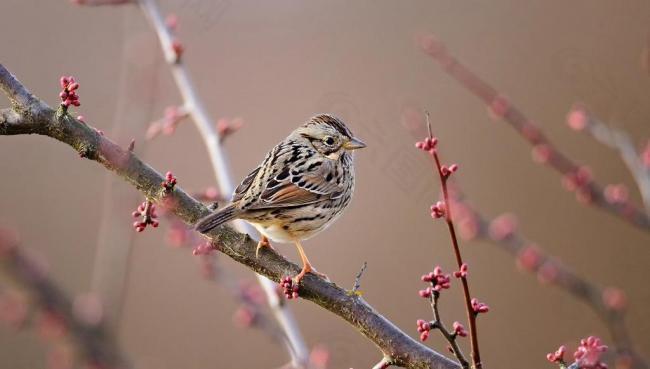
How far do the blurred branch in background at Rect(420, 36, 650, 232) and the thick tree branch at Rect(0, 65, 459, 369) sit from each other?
1.03 m

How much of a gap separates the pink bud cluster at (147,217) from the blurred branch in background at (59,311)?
329mm

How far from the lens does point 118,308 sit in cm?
230

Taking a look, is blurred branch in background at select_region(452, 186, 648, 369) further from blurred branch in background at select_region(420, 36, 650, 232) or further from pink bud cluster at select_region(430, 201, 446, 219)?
pink bud cluster at select_region(430, 201, 446, 219)

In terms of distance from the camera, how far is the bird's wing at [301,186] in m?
3.22

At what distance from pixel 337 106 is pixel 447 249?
63.0 inches

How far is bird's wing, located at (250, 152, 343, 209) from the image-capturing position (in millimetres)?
3225

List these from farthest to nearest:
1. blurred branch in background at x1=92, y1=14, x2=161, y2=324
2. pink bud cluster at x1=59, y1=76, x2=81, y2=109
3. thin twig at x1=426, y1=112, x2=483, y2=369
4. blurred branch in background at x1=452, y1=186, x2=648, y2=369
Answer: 1. blurred branch in background at x1=452, y1=186, x2=648, y2=369
2. pink bud cluster at x1=59, y1=76, x2=81, y2=109
3. blurred branch in background at x1=92, y1=14, x2=161, y2=324
4. thin twig at x1=426, y1=112, x2=483, y2=369

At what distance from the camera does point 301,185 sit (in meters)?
3.44

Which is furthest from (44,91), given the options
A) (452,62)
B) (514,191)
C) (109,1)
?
(452,62)

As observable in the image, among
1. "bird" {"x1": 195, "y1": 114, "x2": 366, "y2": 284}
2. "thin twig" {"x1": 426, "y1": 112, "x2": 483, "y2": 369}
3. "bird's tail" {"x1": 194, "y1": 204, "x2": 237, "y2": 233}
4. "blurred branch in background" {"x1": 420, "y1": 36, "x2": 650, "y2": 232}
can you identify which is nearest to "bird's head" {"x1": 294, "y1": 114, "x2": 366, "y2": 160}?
"bird" {"x1": 195, "y1": 114, "x2": 366, "y2": 284}

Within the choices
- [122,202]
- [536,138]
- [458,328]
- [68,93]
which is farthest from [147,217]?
[536,138]

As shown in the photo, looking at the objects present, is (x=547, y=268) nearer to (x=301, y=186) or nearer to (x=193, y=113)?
(x=301, y=186)

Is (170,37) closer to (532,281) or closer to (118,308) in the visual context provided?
(118,308)

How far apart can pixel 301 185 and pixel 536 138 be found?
1104mm
